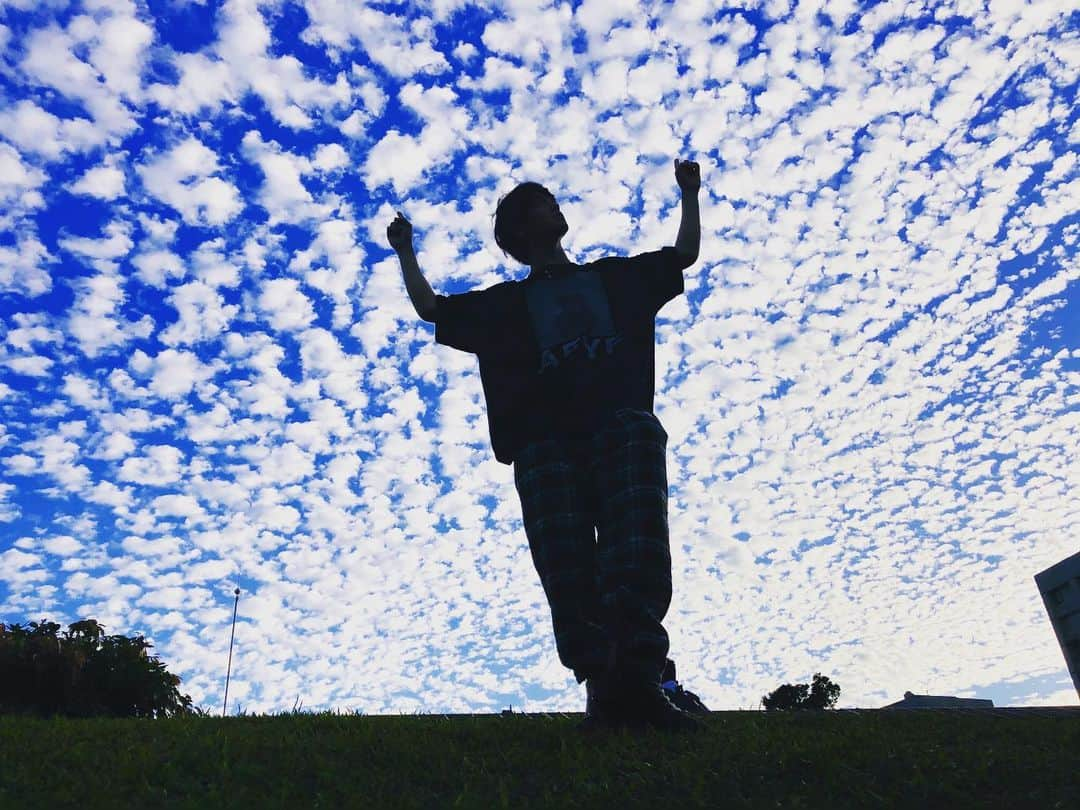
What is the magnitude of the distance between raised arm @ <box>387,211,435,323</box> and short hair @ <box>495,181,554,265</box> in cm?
60

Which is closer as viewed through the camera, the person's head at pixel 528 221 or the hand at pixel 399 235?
the hand at pixel 399 235

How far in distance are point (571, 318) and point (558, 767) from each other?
7.99 feet

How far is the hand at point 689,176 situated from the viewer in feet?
15.9

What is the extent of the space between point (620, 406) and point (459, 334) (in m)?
1.06

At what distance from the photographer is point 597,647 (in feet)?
12.8

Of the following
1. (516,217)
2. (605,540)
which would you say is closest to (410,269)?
(516,217)

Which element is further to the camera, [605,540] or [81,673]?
[81,673]

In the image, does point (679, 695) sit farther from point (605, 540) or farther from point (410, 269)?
point (410, 269)

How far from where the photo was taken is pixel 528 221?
5.17 m

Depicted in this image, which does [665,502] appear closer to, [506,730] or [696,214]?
[506,730]

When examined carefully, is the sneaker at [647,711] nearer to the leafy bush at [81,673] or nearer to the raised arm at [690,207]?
the raised arm at [690,207]

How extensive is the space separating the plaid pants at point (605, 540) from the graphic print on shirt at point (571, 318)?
0.46 m

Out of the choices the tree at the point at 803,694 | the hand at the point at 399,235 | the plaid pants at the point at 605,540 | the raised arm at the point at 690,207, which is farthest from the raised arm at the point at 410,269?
the tree at the point at 803,694

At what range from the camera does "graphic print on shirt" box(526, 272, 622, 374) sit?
464cm
